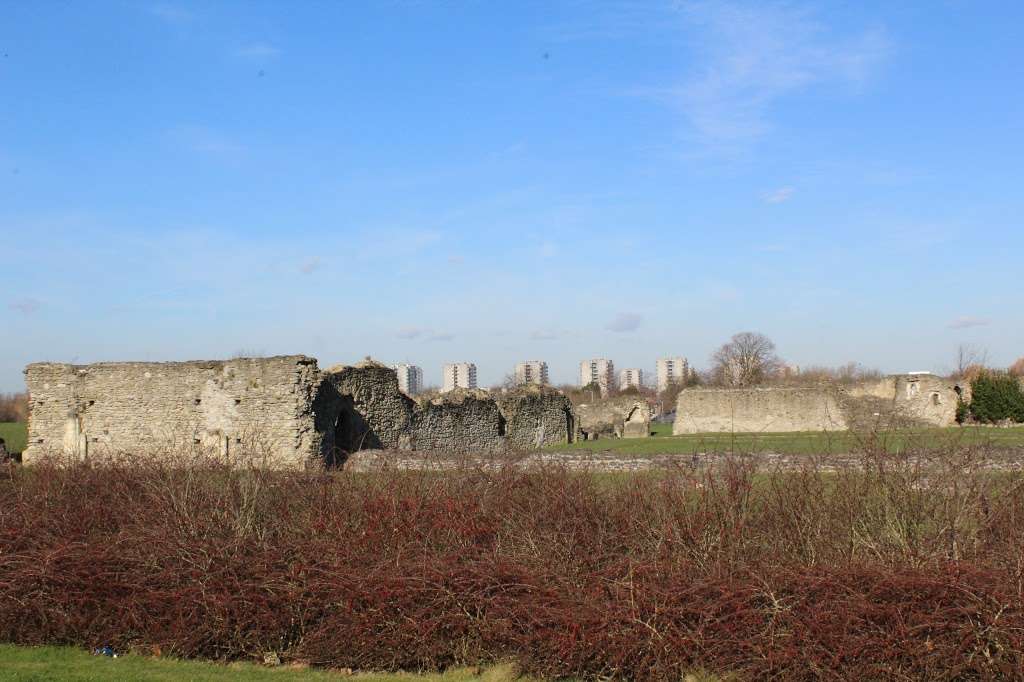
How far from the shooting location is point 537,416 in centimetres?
3647

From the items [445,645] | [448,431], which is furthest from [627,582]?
[448,431]

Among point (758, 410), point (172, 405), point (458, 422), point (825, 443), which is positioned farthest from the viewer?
point (758, 410)

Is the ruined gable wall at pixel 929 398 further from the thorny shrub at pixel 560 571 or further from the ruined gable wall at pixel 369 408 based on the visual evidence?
the thorny shrub at pixel 560 571

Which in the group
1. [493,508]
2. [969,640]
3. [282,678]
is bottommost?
[282,678]

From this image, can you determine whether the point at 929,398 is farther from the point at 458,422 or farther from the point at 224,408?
the point at 224,408

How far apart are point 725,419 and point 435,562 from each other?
33.7 m

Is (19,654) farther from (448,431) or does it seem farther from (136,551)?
(448,431)

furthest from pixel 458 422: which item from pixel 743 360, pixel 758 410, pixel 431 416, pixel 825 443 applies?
pixel 743 360

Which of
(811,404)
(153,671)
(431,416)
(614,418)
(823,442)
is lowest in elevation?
(153,671)

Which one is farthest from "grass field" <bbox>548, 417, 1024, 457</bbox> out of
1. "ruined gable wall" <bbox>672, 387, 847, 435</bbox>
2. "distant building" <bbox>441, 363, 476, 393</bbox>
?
"distant building" <bbox>441, 363, 476, 393</bbox>

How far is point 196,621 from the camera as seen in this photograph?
8680mm

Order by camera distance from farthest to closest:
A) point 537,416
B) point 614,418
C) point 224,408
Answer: point 614,418
point 537,416
point 224,408

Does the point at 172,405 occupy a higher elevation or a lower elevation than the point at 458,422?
higher

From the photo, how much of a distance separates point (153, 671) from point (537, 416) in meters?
28.5
